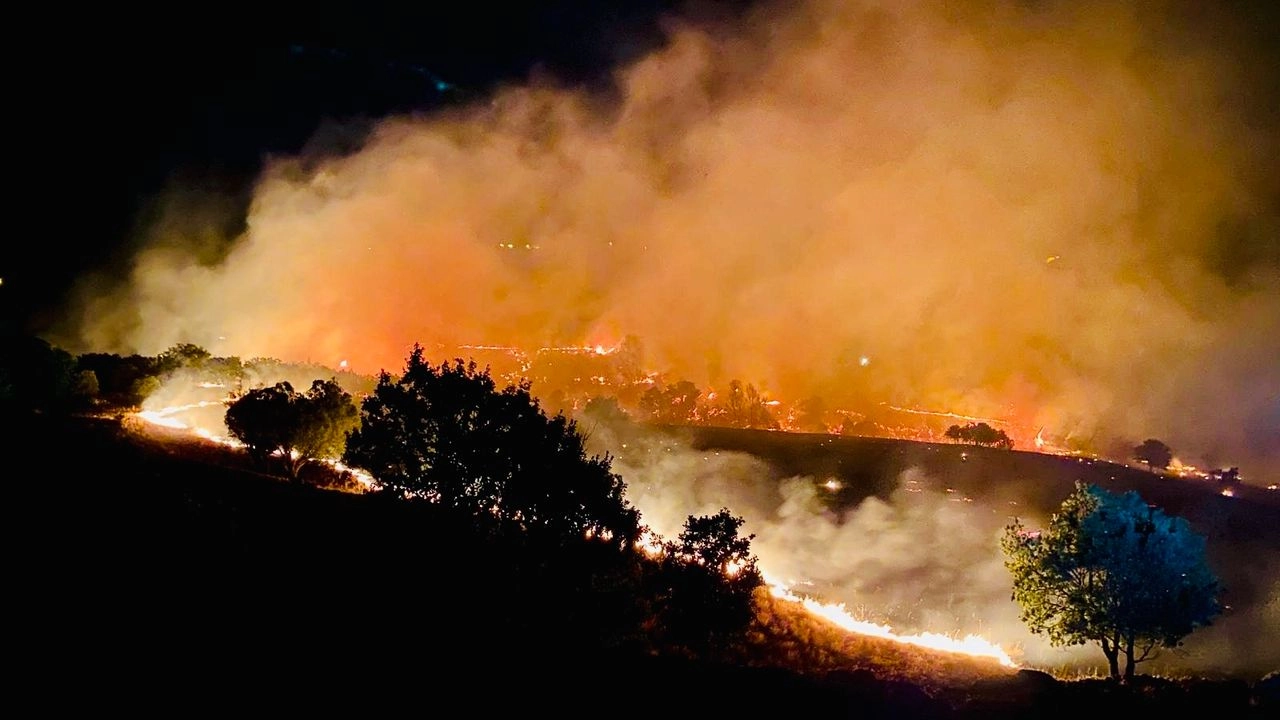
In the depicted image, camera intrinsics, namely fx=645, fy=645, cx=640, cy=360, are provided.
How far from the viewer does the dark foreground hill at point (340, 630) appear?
44.4 ft

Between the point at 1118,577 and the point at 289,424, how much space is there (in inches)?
1886

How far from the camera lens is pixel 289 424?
42844 mm

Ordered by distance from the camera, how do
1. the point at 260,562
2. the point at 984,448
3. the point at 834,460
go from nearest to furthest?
the point at 260,562, the point at 834,460, the point at 984,448

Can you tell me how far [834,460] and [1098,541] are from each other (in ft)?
441

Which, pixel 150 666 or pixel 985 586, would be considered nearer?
pixel 150 666

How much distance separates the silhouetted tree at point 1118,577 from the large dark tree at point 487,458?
820 inches

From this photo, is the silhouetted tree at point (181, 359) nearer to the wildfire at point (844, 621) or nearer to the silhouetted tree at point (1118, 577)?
the wildfire at point (844, 621)

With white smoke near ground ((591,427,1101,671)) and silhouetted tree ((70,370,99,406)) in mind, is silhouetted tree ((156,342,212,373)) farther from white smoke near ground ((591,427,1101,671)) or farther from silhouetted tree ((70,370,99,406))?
white smoke near ground ((591,427,1101,671))

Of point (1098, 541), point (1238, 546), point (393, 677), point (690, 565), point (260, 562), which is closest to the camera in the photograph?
point (393, 677)

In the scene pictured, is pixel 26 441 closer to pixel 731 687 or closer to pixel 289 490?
pixel 289 490

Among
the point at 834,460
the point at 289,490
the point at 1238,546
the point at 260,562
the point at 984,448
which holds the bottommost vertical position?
the point at 260,562

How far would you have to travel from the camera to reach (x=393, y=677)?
47.4 feet

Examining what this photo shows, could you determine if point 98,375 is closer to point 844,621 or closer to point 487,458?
point 487,458

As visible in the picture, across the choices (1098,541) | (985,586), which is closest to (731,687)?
(1098,541)
